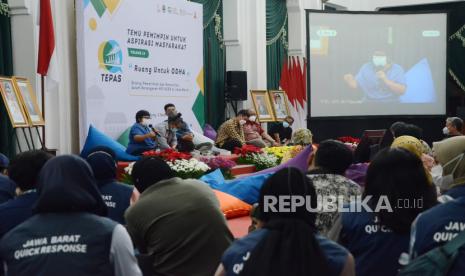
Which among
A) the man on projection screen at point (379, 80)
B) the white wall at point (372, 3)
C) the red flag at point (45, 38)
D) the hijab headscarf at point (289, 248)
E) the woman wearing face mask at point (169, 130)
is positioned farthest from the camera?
the white wall at point (372, 3)

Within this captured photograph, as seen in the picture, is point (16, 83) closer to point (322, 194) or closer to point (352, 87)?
point (322, 194)

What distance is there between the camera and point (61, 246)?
1747 millimetres

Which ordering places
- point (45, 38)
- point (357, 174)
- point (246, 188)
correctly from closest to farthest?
point (357, 174) < point (246, 188) < point (45, 38)

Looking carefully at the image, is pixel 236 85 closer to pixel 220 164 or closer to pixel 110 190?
pixel 220 164

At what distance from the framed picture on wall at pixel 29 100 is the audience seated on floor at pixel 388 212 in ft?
16.3

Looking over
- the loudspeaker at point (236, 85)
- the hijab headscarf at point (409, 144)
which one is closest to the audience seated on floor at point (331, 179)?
the hijab headscarf at point (409, 144)

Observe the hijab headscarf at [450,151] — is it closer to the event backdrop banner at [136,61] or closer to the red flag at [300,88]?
the event backdrop banner at [136,61]

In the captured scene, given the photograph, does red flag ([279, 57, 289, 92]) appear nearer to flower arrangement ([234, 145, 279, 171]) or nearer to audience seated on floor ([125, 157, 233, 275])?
flower arrangement ([234, 145, 279, 171])

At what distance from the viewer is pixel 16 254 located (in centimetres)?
178

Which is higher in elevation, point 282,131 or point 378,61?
point 378,61

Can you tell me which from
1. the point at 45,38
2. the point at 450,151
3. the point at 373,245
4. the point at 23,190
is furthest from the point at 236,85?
the point at 373,245

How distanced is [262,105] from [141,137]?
471cm

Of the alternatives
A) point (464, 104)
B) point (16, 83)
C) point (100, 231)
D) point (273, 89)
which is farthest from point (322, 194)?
point (464, 104)

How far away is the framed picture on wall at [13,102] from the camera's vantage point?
6096mm
